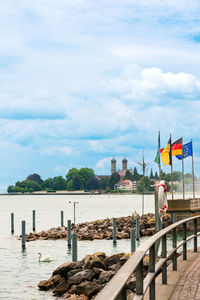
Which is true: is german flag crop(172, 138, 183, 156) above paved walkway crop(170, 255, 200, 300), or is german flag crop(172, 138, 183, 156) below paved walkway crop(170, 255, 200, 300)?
above

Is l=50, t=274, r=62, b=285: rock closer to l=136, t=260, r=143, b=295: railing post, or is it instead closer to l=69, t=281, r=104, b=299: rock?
l=69, t=281, r=104, b=299: rock

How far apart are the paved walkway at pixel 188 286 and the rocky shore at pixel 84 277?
4.64 metres

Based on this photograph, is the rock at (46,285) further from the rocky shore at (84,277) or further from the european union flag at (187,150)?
the european union flag at (187,150)

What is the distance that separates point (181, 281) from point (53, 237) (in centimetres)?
3430

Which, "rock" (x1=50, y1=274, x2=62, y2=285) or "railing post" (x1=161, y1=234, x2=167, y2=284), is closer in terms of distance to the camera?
"railing post" (x1=161, y1=234, x2=167, y2=284)

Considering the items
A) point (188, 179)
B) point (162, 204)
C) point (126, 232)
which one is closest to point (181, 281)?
point (162, 204)

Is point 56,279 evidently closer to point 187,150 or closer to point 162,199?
point 162,199

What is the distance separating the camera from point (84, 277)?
692 inches

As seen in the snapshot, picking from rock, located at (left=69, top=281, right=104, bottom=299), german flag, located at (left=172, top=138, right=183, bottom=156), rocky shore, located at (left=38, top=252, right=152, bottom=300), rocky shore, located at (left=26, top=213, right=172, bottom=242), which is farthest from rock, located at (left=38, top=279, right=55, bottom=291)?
german flag, located at (left=172, top=138, right=183, bottom=156)

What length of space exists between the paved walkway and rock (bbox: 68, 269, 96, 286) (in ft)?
25.7

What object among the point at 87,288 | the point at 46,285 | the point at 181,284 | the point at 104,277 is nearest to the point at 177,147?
the point at 46,285

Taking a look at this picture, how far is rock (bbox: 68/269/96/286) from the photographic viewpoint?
1750cm

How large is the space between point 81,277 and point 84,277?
11cm

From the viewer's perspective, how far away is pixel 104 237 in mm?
41000
